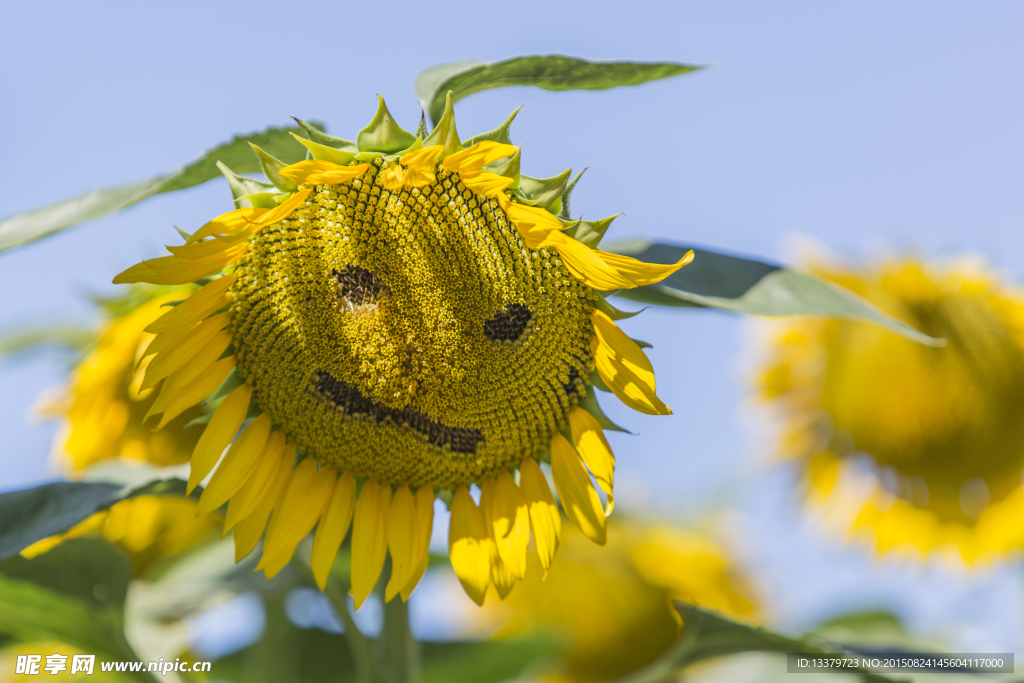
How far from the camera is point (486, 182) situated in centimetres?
127

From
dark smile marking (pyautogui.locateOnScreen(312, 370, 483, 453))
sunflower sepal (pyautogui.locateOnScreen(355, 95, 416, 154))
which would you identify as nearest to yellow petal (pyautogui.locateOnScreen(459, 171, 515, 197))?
sunflower sepal (pyautogui.locateOnScreen(355, 95, 416, 154))

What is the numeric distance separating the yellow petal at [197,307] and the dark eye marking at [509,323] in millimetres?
460

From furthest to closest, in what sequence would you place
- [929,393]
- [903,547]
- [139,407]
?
1. [903,547]
2. [929,393]
3. [139,407]

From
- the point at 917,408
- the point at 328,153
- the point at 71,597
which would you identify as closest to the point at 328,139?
the point at 328,153

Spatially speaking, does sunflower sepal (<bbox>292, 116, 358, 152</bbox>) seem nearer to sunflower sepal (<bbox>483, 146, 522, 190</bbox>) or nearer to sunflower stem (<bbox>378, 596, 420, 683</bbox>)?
sunflower sepal (<bbox>483, 146, 522, 190</bbox>)

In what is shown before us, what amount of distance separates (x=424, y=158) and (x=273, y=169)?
0.25m

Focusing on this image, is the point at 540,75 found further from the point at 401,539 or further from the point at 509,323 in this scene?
the point at 401,539

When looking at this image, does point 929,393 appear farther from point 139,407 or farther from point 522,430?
point 139,407

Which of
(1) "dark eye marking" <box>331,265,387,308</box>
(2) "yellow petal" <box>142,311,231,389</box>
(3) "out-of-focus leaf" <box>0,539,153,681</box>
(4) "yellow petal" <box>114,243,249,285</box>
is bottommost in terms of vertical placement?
(3) "out-of-focus leaf" <box>0,539,153,681</box>

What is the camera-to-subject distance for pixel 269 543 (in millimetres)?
1449

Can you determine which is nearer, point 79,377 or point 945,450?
point 79,377

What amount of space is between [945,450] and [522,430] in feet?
8.27

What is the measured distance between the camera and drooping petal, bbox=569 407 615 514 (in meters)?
1.39

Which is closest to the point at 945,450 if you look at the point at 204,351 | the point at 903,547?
the point at 903,547
